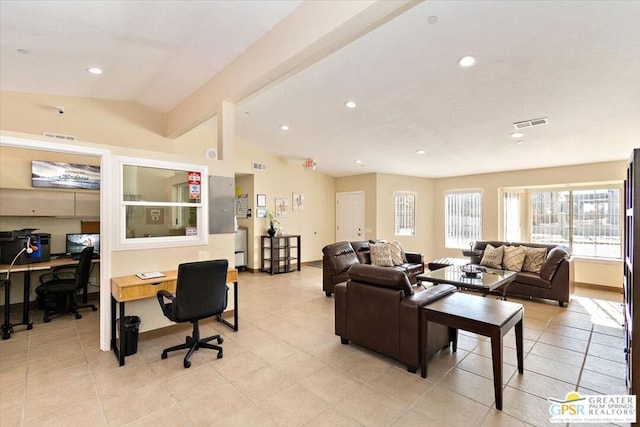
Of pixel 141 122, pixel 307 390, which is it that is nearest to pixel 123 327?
pixel 307 390

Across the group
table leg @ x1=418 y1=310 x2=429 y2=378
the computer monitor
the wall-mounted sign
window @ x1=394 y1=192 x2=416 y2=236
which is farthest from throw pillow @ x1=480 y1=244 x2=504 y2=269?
the wall-mounted sign

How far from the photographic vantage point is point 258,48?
3.26 metres

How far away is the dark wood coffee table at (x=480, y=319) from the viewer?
2176mm

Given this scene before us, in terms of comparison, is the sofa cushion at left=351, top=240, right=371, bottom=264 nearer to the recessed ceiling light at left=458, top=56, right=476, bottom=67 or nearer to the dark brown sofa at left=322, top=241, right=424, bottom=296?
the dark brown sofa at left=322, top=241, right=424, bottom=296

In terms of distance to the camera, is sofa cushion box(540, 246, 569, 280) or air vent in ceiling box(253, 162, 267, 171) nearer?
sofa cushion box(540, 246, 569, 280)

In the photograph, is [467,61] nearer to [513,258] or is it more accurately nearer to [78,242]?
[513,258]

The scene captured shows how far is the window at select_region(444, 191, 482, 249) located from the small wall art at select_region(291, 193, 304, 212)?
4189 millimetres

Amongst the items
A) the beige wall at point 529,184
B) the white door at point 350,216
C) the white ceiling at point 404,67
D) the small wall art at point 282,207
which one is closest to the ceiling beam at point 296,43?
the white ceiling at point 404,67

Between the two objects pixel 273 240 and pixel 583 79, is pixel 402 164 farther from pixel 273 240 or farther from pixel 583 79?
pixel 583 79

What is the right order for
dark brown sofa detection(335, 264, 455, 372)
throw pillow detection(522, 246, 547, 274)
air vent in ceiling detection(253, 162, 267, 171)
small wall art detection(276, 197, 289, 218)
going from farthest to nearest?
small wall art detection(276, 197, 289, 218), air vent in ceiling detection(253, 162, 267, 171), throw pillow detection(522, 246, 547, 274), dark brown sofa detection(335, 264, 455, 372)

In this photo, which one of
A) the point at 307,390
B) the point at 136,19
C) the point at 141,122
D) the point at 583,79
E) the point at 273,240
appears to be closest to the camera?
the point at 307,390

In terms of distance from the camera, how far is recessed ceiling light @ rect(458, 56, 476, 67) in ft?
9.85

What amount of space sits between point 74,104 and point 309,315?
4.92 metres

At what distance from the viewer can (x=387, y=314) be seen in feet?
9.16
